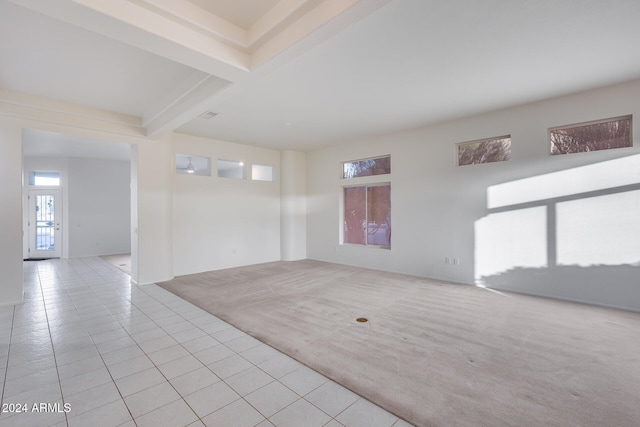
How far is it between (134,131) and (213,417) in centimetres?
513

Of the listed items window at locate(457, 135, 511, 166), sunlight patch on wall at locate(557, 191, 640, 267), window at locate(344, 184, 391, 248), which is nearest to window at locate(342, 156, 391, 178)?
window at locate(344, 184, 391, 248)

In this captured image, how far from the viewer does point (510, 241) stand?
472 centimetres

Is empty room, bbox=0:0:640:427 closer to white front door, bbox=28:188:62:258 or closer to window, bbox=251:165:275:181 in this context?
window, bbox=251:165:275:181

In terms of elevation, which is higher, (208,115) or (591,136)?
(208,115)

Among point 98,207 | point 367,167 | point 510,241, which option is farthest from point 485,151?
point 98,207

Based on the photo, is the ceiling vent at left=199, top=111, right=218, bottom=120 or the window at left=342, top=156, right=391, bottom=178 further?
the window at left=342, top=156, right=391, bottom=178

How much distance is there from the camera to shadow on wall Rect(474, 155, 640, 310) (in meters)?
3.83

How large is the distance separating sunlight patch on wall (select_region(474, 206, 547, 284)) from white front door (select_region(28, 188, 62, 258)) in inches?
448

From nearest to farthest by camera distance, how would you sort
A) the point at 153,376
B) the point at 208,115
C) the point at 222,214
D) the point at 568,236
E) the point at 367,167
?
1. the point at 153,376
2. the point at 568,236
3. the point at 208,115
4. the point at 222,214
5. the point at 367,167

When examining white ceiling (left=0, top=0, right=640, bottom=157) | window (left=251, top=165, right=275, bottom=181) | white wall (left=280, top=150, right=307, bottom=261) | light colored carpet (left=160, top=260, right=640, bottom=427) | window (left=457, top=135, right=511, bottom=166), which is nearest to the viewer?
light colored carpet (left=160, top=260, right=640, bottom=427)

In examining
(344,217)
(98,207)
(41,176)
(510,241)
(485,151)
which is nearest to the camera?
(510,241)

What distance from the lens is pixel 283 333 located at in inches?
124

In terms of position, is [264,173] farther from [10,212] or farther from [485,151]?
[485,151]

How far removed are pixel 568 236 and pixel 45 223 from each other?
12.9 metres
